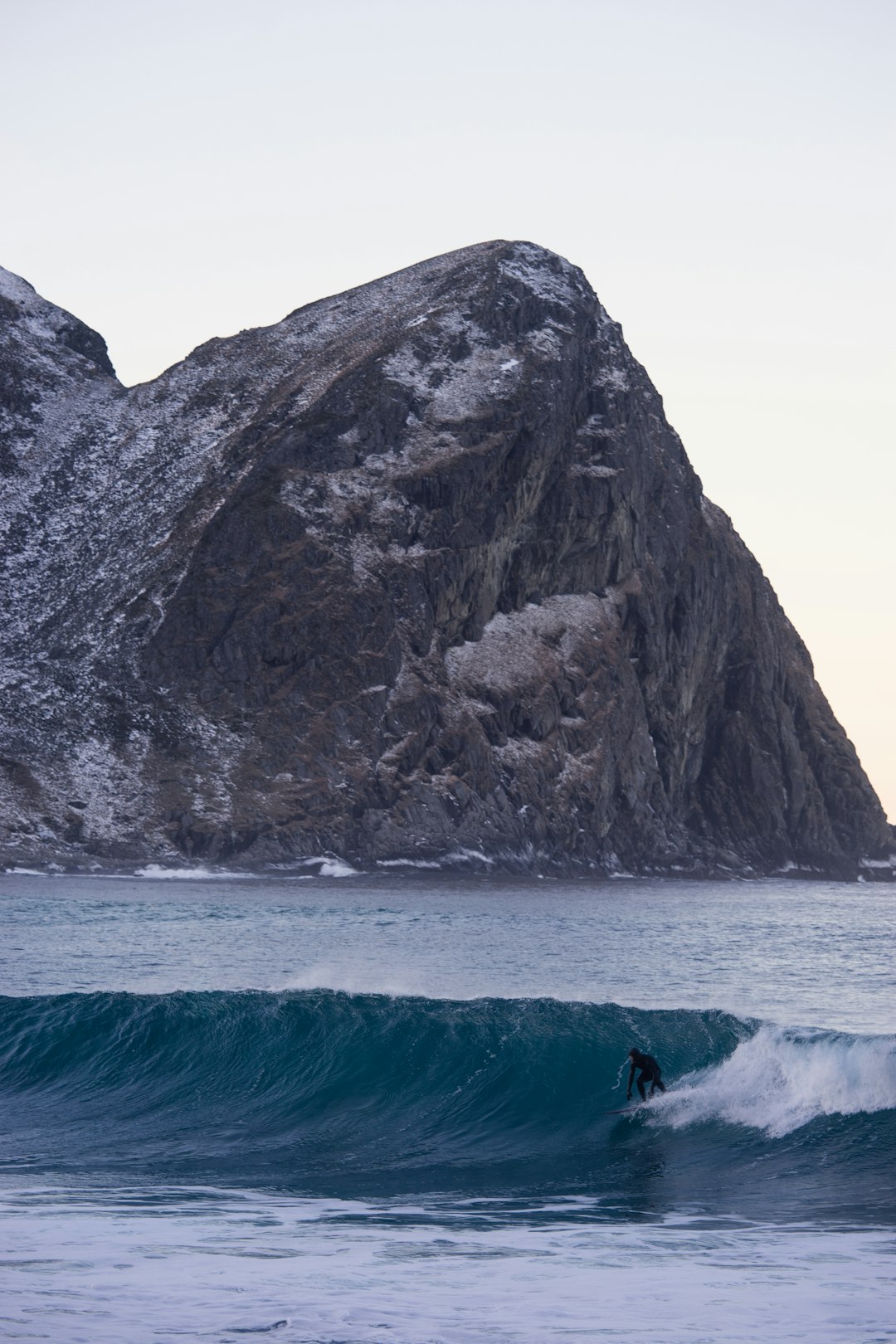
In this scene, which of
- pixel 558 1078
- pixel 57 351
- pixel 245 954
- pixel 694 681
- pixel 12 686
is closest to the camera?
pixel 558 1078

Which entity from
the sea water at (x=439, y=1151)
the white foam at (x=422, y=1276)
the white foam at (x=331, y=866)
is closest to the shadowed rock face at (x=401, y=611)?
the white foam at (x=331, y=866)

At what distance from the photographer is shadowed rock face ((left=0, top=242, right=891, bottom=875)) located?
118750 millimetres

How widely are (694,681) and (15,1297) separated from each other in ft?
452

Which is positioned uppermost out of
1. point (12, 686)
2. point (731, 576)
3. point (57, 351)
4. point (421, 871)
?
point (57, 351)

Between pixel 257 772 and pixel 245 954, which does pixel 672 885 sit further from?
pixel 245 954

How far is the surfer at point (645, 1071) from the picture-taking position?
23.7 m

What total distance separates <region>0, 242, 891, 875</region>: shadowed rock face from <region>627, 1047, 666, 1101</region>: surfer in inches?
3337

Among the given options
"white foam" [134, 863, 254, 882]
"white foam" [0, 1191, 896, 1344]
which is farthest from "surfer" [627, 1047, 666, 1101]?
"white foam" [134, 863, 254, 882]

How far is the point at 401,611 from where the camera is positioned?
12862 centimetres

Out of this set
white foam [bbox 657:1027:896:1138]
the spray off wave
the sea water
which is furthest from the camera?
white foam [bbox 657:1027:896:1138]

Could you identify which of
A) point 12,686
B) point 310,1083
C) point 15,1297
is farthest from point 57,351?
point 15,1297

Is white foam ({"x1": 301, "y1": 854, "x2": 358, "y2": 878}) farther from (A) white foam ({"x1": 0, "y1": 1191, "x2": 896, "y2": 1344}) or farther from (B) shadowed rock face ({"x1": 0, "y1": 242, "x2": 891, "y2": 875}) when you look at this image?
(A) white foam ({"x1": 0, "y1": 1191, "x2": 896, "y2": 1344})

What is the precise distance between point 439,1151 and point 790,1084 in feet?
18.8

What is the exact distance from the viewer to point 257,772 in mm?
117938
